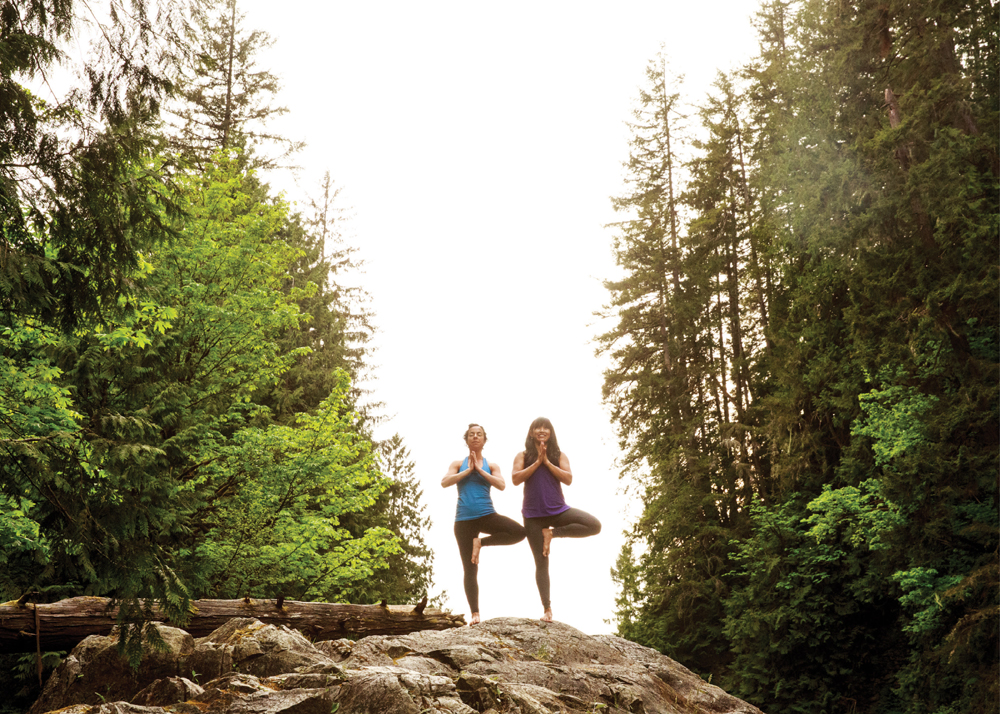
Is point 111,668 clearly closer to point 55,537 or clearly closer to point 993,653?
point 55,537

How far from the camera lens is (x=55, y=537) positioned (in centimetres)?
584

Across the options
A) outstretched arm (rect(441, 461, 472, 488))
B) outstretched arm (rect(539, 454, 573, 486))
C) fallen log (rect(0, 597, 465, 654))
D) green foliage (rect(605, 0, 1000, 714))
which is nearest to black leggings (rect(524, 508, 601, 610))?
outstretched arm (rect(539, 454, 573, 486))

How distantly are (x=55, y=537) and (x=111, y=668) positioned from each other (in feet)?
7.10

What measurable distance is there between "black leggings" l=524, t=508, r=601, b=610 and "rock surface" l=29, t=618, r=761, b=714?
3.29ft

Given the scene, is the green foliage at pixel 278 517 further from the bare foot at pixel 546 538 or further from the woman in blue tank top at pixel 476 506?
the bare foot at pixel 546 538

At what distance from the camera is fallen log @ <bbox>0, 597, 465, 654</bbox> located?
8055 millimetres

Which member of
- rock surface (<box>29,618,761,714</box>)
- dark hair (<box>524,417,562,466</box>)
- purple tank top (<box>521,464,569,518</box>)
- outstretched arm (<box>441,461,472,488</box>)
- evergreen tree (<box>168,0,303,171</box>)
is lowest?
rock surface (<box>29,618,761,714</box>)

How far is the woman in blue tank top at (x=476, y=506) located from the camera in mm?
7891

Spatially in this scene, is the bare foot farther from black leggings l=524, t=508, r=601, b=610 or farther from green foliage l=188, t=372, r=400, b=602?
green foliage l=188, t=372, r=400, b=602

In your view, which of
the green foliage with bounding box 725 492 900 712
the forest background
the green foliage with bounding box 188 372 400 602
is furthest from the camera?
the green foliage with bounding box 725 492 900 712

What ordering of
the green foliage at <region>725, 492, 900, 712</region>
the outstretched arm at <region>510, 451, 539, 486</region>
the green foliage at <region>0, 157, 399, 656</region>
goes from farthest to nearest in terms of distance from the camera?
the green foliage at <region>725, 492, 900, 712</region> → the green foliage at <region>0, 157, 399, 656</region> → the outstretched arm at <region>510, 451, 539, 486</region>

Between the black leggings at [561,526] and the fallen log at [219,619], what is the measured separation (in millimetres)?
3028

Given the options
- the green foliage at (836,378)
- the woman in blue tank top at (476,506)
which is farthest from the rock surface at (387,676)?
the green foliage at (836,378)

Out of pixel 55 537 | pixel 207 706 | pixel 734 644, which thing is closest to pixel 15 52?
pixel 55 537
